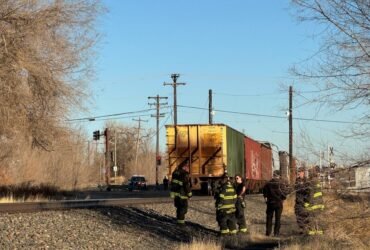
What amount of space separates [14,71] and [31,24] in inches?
65.7

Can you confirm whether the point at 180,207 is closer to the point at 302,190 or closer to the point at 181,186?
the point at 181,186

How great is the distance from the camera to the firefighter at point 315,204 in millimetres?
10656

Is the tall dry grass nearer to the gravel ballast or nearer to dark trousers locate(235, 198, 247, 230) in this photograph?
the gravel ballast

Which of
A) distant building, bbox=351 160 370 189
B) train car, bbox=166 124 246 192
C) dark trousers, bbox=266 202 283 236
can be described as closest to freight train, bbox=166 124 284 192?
train car, bbox=166 124 246 192

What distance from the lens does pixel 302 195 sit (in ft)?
38.4

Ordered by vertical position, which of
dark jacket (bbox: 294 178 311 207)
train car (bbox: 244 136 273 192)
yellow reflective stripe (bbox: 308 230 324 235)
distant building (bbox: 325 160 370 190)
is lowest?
yellow reflective stripe (bbox: 308 230 324 235)

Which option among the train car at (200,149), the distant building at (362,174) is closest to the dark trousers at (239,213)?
the distant building at (362,174)

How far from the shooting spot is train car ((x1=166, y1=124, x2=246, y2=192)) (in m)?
32.6

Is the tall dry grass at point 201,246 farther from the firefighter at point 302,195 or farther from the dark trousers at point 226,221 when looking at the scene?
the firefighter at point 302,195

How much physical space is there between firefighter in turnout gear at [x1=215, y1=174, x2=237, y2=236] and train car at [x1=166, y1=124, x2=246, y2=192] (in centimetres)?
1367

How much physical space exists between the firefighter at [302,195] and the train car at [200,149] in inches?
760

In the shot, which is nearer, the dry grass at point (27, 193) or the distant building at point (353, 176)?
the distant building at point (353, 176)

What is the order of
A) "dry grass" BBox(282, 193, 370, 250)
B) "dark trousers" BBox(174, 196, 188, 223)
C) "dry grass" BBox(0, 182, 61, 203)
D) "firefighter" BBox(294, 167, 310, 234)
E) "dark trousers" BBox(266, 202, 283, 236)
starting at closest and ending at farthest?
1. "dry grass" BBox(282, 193, 370, 250)
2. "firefighter" BBox(294, 167, 310, 234)
3. "dark trousers" BBox(266, 202, 283, 236)
4. "dark trousers" BBox(174, 196, 188, 223)
5. "dry grass" BBox(0, 182, 61, 203)

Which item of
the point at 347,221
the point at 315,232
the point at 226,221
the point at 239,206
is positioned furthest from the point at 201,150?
the point at 347,221
